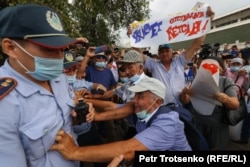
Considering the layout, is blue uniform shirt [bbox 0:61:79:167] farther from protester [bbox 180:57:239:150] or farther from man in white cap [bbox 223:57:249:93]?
man in white cap [bbox 223:57:249:93]

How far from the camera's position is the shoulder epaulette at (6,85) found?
1.25 m

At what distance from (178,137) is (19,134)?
110cm

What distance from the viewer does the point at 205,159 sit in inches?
74.7

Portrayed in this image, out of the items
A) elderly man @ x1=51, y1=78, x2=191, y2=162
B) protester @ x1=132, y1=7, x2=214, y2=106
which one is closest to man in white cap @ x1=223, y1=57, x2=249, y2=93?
protester @ x1=132, y1=7, x2=214, y2=106

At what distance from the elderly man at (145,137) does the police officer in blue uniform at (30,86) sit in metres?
0.09

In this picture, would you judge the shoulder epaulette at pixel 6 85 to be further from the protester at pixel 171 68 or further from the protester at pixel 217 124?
the protester at pixel 171 68

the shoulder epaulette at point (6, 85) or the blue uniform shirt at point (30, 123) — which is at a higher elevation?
the shoulder epaulette at point (6, 85)

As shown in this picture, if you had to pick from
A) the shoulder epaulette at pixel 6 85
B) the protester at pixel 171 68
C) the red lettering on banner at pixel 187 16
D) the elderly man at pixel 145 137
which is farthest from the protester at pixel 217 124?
the shoulder epaulette at pixel 6 85

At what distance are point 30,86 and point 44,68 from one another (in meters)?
0.11

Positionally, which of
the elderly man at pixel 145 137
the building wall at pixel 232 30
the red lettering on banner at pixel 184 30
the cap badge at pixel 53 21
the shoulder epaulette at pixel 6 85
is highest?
the building wall at pixel 232 30

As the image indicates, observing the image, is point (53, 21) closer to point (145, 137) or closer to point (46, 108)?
point (46, 108)

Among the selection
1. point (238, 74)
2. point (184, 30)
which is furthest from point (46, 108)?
point (238, 74)

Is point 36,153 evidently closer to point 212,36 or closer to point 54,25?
point 54,25

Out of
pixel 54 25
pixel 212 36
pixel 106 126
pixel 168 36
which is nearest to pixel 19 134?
pixel 54 25
